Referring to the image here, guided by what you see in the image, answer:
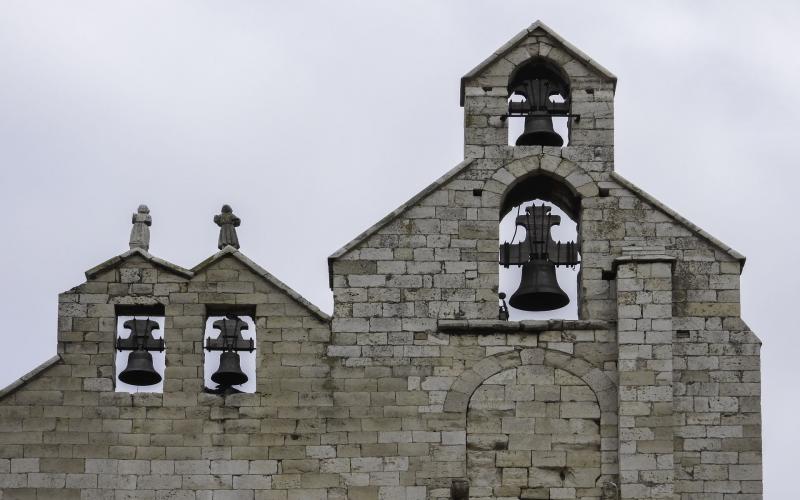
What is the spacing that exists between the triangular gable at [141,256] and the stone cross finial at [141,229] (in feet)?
0.69

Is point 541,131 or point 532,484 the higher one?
point 541,131

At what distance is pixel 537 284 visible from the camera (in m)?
38.3

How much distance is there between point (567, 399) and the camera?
120 feet

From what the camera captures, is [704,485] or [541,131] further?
[541,131]

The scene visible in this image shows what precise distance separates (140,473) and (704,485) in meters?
7.34

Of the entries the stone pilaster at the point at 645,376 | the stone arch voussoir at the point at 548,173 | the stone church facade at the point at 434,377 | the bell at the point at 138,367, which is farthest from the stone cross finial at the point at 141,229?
the stone pilaster at the point at 645,376

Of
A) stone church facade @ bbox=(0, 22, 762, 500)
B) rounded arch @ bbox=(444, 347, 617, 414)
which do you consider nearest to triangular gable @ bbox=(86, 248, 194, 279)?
stone church facade @ bbox=(0, 22, 762, 500)

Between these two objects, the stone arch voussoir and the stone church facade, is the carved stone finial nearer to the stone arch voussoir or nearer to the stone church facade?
the stone church facade

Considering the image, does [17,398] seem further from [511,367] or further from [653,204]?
[653,204]

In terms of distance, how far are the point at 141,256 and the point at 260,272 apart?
5.41 ft

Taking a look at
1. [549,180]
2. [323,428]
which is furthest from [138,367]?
[549,180]

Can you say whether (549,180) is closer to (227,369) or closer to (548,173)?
(548,173)

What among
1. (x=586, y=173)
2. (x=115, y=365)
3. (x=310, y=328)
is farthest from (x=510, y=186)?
(x=115, y=365)

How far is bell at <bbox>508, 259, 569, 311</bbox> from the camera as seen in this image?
126 feet
